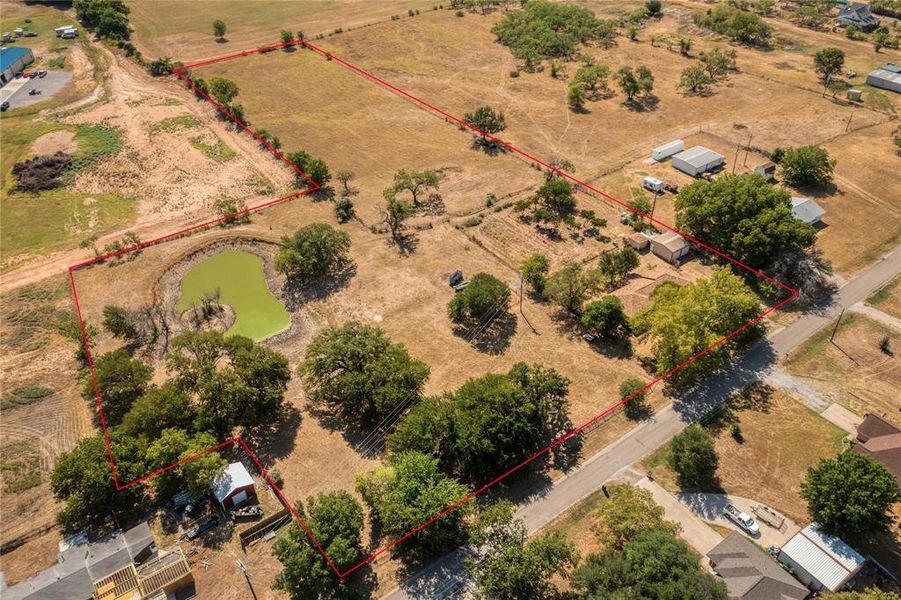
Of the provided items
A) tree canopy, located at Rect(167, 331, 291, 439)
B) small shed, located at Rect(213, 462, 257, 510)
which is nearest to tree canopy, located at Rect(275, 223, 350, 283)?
tree canopy, located at Rect(167, 331, 291, 439)

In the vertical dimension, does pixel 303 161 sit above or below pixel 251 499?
above

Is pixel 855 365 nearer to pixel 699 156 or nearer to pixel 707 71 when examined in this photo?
pixel 699 156

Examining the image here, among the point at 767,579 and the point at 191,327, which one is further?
the point at 191,327

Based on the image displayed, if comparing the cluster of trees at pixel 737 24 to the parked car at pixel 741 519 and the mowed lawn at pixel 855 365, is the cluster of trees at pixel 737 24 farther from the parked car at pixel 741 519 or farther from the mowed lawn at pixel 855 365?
the parked car at pixel 741 519

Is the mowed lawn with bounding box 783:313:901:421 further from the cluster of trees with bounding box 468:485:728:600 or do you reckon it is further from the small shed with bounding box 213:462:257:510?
the small shed with bounding box 213:462:257:510

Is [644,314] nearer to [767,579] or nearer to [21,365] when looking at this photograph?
[767,579]

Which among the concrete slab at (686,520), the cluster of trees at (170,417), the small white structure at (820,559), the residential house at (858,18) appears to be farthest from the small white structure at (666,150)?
the residential house at (858,18)

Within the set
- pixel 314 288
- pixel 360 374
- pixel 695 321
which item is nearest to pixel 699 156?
pixel 695 321

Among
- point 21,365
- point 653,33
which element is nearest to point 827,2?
point 653,33
